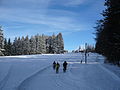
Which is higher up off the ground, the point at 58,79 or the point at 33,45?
the point at 33,45

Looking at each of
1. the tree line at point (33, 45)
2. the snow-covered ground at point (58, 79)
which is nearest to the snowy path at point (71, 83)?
the snow-covered ground at point (58, 79)


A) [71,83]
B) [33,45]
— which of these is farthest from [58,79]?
[33,45]

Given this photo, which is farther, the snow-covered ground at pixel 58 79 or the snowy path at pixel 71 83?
the snow-covered ground at pixel 58 79

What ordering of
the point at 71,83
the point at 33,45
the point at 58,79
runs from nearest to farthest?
the point at 71,83
the point at 58,79
the point at 33,45

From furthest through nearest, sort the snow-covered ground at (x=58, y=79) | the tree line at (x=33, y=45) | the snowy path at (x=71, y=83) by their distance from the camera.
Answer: the tree line at (x=33, y=45)
the snow-covered ground at (x=58, y=79)
the snowy path at (x=71, y=83)

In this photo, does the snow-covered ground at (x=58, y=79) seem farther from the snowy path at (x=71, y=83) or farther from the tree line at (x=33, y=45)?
the tree line at (x=33, y=45)

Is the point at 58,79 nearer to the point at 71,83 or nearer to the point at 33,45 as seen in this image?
the point at 71,83

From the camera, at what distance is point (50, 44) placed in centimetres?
12244

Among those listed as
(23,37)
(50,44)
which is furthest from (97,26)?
(50,44)

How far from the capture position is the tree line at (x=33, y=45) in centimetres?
9689

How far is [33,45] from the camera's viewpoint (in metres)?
104

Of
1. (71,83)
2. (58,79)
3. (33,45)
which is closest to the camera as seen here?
(71,83)

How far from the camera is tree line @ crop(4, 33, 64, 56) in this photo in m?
96.9

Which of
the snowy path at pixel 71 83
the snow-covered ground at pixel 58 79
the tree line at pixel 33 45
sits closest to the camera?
the snowy path at pixel 71 83
